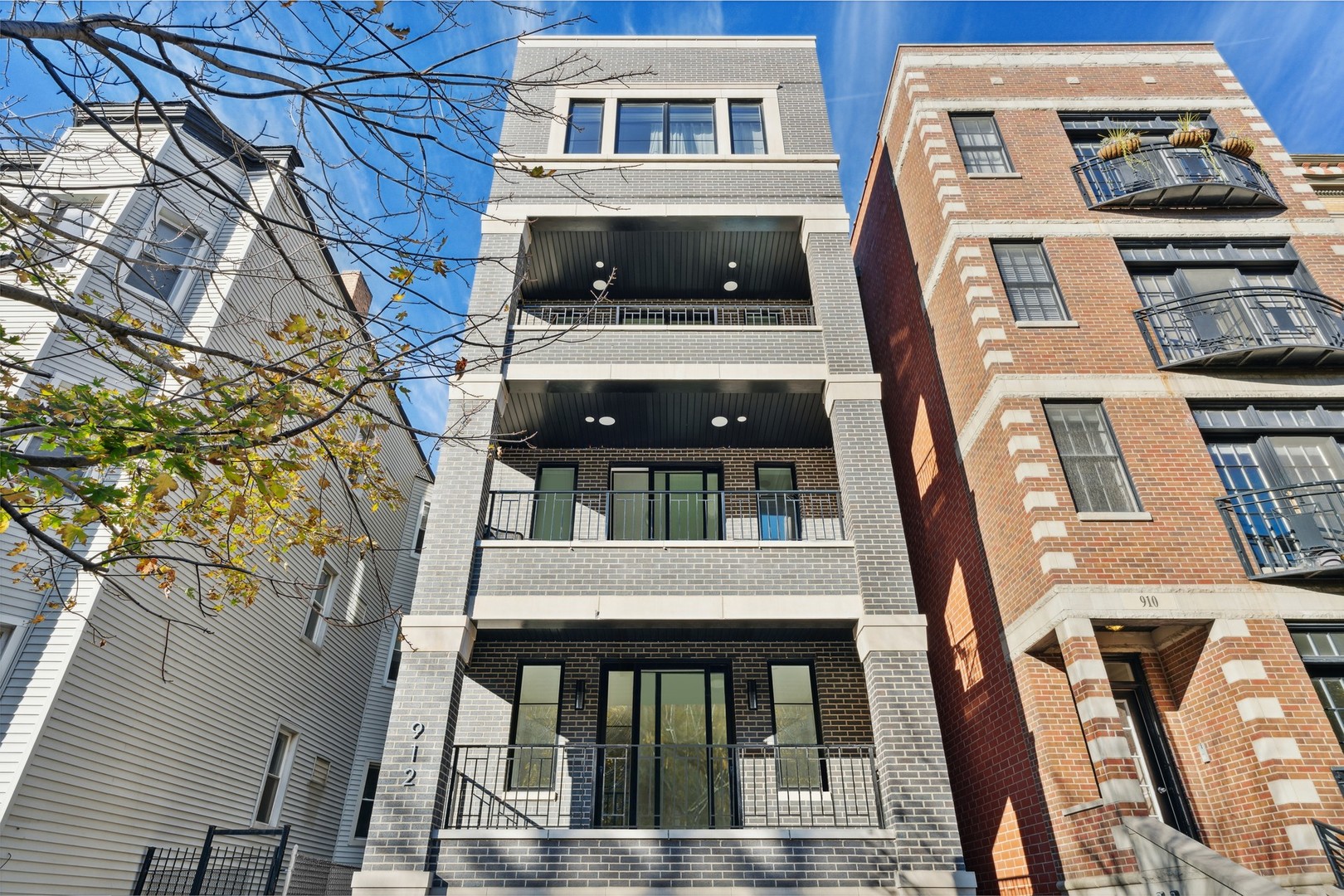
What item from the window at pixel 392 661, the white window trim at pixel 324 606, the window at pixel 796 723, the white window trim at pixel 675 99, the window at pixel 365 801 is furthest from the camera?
the window at pixel 392 661

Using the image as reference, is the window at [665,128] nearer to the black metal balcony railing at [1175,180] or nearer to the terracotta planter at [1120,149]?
the black metal balcony railing at [1175,180]

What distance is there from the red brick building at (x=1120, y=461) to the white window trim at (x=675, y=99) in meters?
2.94

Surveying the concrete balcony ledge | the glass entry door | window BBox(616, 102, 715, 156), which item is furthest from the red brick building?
window BBox(616, 102, 715, 156)

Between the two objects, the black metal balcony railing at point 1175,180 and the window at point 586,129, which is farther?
the window at point 586,129

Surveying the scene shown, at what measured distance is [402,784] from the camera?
9008 mm

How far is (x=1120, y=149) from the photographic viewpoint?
13930 mm

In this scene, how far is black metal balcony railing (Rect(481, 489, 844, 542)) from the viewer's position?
511 inches

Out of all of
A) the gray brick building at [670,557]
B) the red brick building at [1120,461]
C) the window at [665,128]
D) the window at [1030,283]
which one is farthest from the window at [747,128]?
the window at [1030,283]

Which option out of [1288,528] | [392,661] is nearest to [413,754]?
[392,661]

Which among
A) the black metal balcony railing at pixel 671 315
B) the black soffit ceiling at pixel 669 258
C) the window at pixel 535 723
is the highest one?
the black soffit ceiling at pixel 669 258

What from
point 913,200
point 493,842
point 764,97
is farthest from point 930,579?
point 764,97

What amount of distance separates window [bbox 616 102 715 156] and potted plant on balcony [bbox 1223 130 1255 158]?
9615mm

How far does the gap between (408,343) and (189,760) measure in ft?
34.5

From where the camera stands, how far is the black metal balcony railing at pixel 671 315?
47.3 ft
